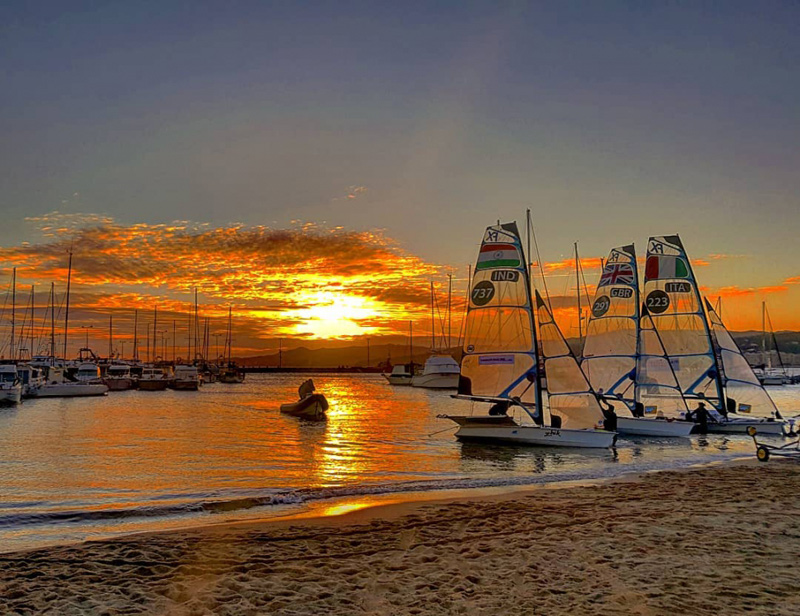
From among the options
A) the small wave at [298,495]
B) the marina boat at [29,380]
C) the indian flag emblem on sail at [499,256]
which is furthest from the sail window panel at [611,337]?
the marina boat at [29,380]

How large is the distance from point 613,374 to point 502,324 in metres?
12.5

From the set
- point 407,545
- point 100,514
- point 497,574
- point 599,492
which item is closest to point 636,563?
point 497,574

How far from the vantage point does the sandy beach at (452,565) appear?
8.37m

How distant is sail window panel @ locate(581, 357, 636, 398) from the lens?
1537 inches

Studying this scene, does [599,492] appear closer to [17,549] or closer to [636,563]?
[636,563]

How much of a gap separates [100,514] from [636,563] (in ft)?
44.0

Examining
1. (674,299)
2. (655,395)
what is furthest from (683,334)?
(655,395)

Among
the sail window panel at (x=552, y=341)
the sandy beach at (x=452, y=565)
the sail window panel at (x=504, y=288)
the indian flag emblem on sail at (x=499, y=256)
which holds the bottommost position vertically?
the sandy beach at (x=452, y=565)

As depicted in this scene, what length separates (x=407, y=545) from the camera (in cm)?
1183

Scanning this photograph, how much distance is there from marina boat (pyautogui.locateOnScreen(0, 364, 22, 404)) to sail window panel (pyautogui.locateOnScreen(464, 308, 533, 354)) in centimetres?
5320

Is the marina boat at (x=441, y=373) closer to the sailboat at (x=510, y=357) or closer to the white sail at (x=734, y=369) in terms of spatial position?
the white sail at (x=734, y=369)

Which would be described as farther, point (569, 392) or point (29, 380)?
point (29, 380)

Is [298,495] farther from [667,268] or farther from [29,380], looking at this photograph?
[29,380]

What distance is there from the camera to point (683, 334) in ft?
128
